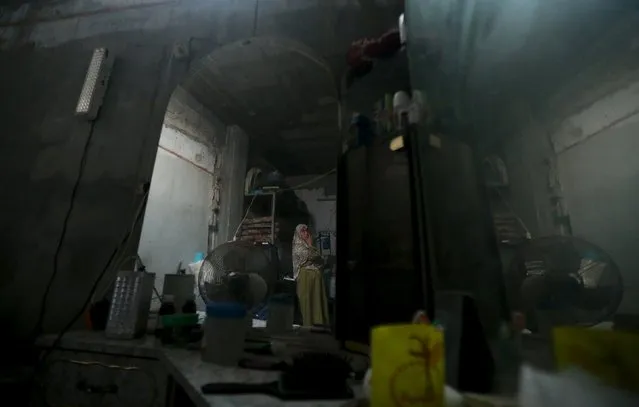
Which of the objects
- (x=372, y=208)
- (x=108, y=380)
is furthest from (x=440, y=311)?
(x=108, y=380)

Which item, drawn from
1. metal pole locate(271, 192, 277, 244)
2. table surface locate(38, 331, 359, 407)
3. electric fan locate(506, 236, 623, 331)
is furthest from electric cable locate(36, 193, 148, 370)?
electric fan locate(506, 236, 623, 331)

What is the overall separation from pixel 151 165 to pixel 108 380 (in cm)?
101

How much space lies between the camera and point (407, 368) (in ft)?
1.60

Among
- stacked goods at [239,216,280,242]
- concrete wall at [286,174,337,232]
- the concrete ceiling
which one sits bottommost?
stacked goods at [239,216,280,242]

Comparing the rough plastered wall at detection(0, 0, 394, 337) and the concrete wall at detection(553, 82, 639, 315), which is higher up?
the rough plastered wall at detection(0, 0, 394, 337)

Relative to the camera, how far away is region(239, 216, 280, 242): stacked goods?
5.44 ft

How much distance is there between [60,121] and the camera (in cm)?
182

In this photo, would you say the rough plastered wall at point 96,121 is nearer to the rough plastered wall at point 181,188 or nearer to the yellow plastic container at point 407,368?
the rough plastered wall at point 181,188

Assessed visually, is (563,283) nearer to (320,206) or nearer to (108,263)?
(320,206)

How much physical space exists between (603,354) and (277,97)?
1.85 meters

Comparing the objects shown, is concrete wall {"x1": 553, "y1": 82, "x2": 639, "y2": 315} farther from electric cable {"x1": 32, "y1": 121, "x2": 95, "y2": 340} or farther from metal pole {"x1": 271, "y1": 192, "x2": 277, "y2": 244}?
electric cable {"x1": 32, "y1": 121, "x2": 95, "y2": 340}

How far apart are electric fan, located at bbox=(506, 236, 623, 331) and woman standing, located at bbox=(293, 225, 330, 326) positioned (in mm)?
952

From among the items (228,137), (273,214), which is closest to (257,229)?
(273,214)

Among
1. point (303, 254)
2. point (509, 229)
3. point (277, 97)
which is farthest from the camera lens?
point (277, 97)
